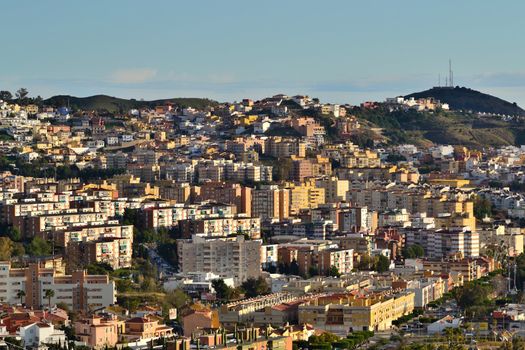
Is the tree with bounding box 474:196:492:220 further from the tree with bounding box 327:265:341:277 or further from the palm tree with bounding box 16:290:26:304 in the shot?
the palm tree with bounding box 16:290:26:304

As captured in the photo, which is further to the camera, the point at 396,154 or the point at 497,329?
the point at 396,154

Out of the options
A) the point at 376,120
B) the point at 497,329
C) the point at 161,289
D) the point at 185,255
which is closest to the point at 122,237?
the point at 185,255

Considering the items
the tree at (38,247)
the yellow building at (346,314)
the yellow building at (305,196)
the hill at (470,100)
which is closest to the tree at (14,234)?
the tree at (38,247)

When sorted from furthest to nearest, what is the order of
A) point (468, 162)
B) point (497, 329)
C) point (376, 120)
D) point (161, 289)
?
point (376, 120), point (468, 162), point (161, 289), point (497, 329)

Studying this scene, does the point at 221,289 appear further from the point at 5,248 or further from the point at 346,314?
the point at 5,248

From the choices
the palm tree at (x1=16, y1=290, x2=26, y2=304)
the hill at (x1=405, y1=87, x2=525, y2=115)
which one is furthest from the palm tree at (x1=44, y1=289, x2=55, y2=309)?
the hill at (x1=405, y1=87, x2=525, y2=115)

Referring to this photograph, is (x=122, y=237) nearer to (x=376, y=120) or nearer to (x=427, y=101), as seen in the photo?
(x=376, y=120)
